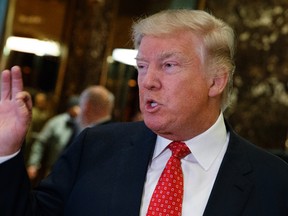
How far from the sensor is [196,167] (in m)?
2.58

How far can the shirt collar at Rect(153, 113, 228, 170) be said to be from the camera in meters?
2.59

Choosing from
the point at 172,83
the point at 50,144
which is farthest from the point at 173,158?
the point at 50,144

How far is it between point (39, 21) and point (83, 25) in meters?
0.61

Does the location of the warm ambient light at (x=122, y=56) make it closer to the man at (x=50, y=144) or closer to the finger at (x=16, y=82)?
the man at (x=50, y=144)

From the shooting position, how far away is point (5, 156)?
2330 millimetres

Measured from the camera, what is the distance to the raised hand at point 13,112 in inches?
90.5

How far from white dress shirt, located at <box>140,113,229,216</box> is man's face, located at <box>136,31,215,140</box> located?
61mm

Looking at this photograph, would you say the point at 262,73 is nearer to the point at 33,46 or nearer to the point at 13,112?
the point at 33,46

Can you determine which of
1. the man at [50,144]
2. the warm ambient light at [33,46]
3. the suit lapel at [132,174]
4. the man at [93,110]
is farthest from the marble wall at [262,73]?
the suit lapel at [132,174]

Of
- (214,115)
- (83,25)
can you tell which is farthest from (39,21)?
(214,115)

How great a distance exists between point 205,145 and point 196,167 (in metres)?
0.09

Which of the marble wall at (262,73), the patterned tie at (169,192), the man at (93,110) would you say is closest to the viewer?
the patterned tie at (169,192)

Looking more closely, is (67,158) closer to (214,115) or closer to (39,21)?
(214,115)

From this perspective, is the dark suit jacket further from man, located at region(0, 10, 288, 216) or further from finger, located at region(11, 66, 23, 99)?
finger, located at region(11, 66, 23, 99)
